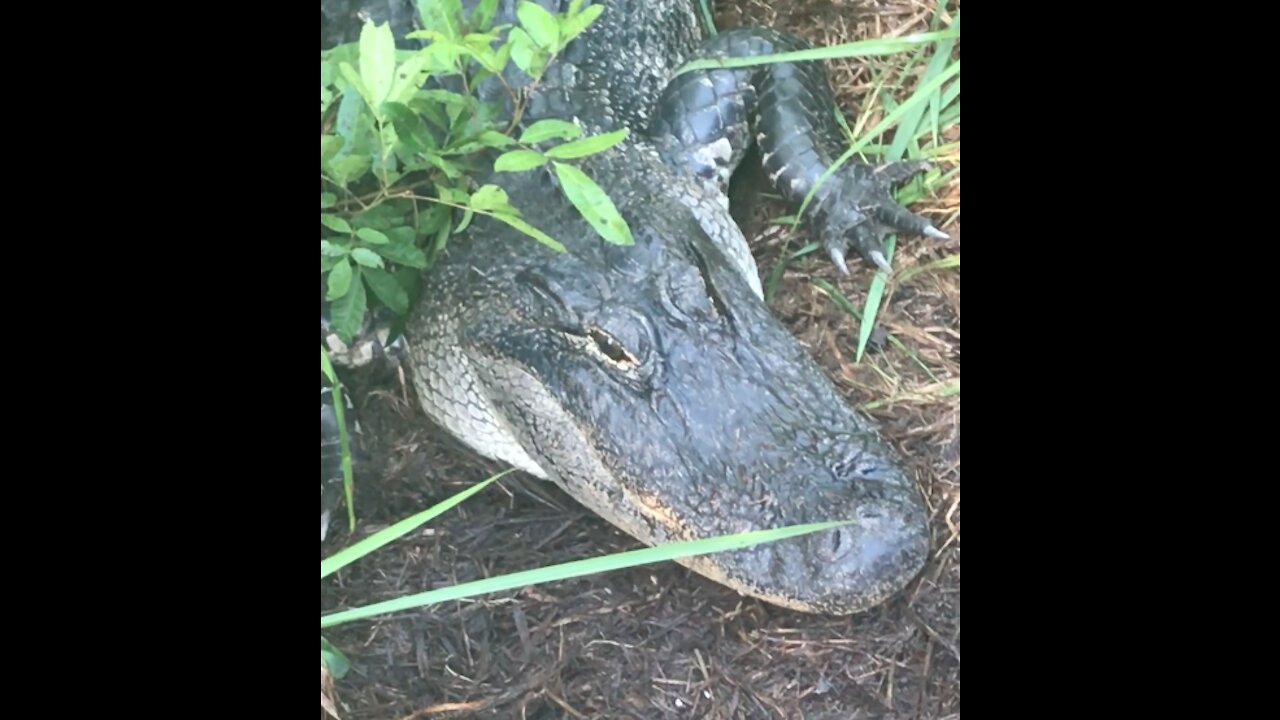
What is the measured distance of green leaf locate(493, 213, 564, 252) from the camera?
1.52m

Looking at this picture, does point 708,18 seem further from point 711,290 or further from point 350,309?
point 350,309

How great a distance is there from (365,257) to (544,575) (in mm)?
507

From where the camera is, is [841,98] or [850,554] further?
[841,98]

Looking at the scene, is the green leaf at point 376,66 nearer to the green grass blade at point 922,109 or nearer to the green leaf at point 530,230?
the green leaf at point 530,230

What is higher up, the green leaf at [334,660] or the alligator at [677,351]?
the alligator at [677,351]

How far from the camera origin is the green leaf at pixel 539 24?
1464 millimetres

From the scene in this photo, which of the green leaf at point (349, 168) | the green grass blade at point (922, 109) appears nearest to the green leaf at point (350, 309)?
the green leaf at point (349, 168)

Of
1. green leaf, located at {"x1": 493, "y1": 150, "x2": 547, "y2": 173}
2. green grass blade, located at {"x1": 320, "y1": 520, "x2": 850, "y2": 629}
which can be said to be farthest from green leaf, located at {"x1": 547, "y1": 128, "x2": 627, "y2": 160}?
green grass blade, located at {"x1": 320, "y1": 520, "x2": 850, "y2": 629}

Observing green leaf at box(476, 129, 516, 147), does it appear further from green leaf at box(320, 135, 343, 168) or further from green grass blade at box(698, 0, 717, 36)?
green grass blade at box(698, 0, 717, 36)
